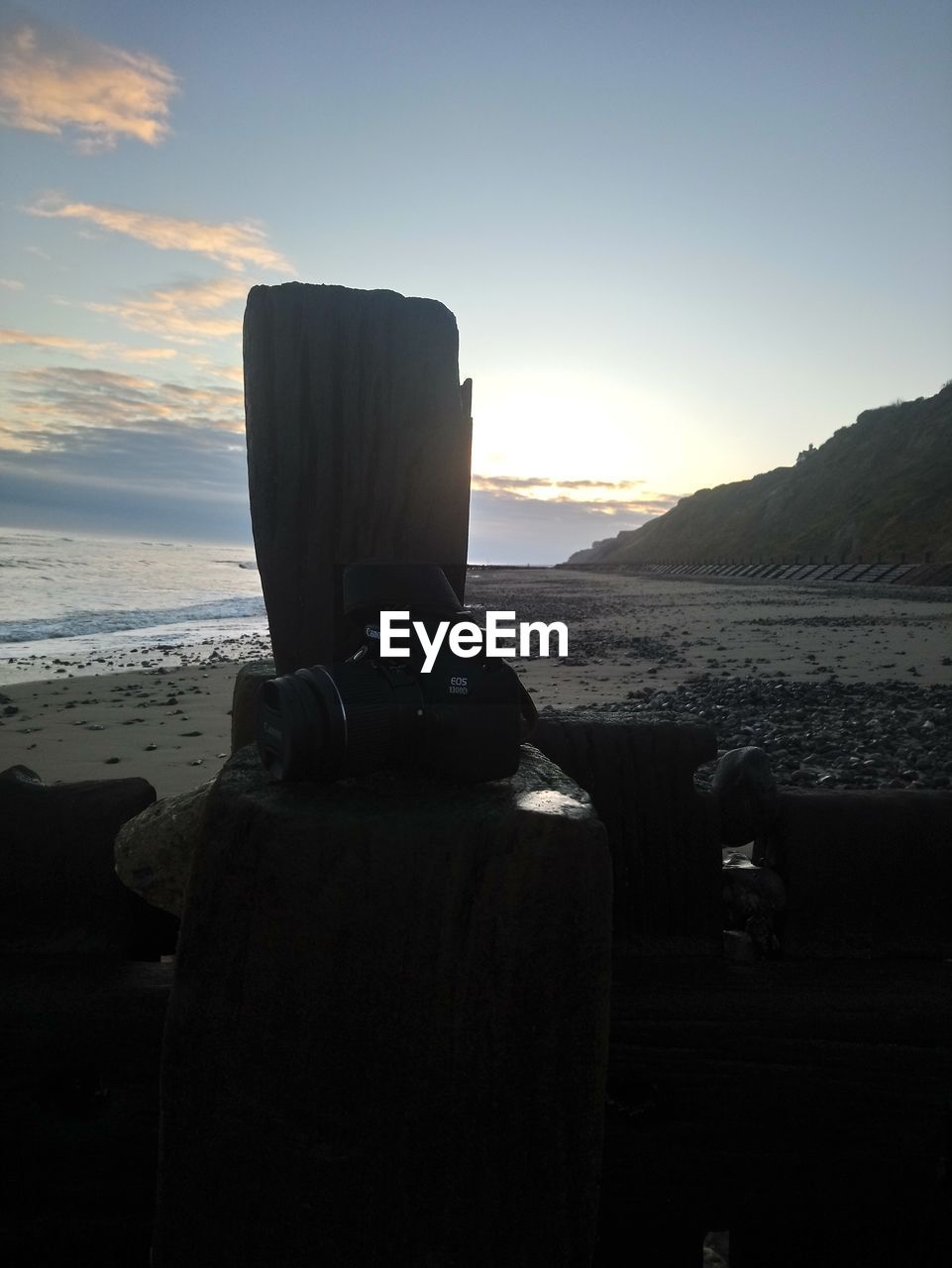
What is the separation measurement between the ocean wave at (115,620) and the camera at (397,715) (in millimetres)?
18597

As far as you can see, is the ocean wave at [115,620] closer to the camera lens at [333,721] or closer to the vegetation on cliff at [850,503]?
the camera lens at [333,721]

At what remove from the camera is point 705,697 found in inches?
324

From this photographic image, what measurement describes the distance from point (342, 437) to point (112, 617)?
2379 cm

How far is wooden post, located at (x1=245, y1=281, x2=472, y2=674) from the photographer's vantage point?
1898 millimetres

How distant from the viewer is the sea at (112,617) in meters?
14.5

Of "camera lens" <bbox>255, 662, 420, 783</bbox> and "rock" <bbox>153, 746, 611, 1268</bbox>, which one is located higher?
"camera lens" <bbox>255, 662, 420, 783</bbox>

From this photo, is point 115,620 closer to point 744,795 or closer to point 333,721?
point 744,795

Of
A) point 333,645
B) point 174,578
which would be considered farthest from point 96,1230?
point 174,578

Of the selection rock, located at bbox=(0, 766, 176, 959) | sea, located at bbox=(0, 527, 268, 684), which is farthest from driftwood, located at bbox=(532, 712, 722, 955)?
sea, located at bbox=(0, 527, 268, 684)

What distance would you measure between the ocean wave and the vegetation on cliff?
31.1 m

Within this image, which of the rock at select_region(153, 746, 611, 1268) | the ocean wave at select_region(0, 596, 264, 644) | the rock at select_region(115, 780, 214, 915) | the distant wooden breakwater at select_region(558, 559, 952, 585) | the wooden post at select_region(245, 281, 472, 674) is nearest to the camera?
the rock at select_region(153, 746, 611, 1268)

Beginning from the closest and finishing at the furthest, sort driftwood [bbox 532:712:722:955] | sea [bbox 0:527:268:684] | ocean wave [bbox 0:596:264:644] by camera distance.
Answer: driftwood [bbox 532:712:722:955]
sea [bbox 0:527:268:684]
ocean wave [bbox 0:596:264:644]

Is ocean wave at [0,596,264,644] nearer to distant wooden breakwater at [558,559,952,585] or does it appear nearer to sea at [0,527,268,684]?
sea at [0,527,268,684]

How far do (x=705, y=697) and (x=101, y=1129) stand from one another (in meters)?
7.47
